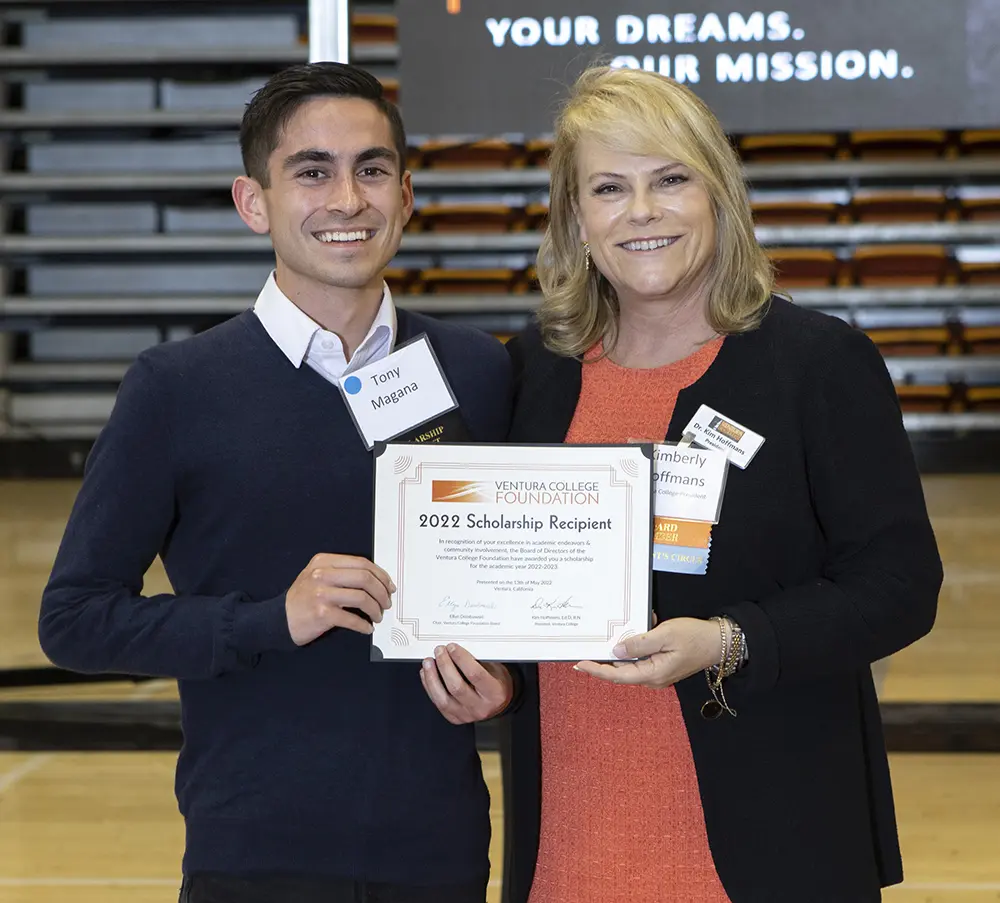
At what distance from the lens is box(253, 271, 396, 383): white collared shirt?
1.65 m

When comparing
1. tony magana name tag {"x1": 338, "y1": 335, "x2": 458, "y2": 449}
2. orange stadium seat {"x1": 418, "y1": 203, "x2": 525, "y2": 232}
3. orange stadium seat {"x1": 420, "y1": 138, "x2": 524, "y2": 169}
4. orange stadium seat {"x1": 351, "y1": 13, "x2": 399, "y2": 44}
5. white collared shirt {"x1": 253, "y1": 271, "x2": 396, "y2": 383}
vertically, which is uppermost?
orange stadium seat {"x1": 351, "y1": 13, "x2": 399, "y2": 44}

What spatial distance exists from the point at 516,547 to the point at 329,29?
1.69 meters

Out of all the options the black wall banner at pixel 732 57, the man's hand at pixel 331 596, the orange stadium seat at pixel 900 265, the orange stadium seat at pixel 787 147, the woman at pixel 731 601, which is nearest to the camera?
the man's hand at pixel 331 596

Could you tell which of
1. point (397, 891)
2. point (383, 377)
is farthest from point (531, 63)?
point (397, 891)

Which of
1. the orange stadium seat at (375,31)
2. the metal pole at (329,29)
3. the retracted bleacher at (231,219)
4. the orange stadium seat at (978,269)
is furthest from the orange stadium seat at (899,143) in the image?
the metal pole at (329,29)

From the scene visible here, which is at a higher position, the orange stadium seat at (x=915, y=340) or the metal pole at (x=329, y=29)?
the metal pole at (x=329, y=29)

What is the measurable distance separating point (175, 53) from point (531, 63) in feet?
19.5

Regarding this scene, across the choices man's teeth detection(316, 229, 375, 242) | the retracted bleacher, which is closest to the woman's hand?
man's teeth detection(316, 229, 375, 242)

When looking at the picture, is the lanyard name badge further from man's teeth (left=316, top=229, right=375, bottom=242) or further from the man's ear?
the man's ear

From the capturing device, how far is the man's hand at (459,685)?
60.5 inches

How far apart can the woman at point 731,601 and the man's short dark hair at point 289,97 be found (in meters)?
0.26

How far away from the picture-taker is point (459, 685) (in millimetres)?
1536

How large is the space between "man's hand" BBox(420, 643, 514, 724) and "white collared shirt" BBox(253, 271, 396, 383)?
1.21 ft

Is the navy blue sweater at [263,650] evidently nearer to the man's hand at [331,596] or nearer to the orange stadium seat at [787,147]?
the man's hand at [331,596]
